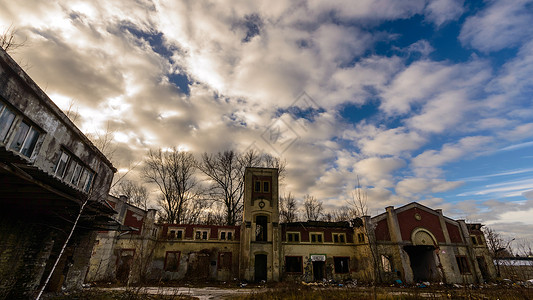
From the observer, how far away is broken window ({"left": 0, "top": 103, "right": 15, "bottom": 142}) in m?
7.75

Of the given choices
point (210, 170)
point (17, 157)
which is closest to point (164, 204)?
point (210, 170)

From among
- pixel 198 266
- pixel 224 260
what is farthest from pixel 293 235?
pixel 198 266

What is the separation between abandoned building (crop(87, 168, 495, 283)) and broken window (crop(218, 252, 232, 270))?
0.10m

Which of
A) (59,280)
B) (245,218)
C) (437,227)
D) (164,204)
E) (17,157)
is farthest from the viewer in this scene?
(164,204)

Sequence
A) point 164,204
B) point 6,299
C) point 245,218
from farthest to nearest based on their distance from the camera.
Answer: point 164,204
point 245,218
point 6,299

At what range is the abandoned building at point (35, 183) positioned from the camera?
23.9ft

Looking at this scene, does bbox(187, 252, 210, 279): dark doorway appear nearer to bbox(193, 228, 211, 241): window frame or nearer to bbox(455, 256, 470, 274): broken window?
bbox(193, 228, 211, 241): window frame

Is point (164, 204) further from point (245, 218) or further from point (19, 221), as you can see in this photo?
point (19, 221)

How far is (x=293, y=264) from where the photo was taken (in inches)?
1046

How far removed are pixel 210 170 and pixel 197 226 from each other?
1064 centimetres

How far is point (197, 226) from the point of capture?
27.1 meters

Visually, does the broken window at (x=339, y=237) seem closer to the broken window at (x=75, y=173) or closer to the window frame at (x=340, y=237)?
the window frame at (x=340, y=237)

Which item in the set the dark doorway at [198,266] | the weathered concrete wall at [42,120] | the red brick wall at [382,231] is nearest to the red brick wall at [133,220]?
the dark doorway at [198,266]

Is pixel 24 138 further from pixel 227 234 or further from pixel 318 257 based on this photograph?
pixel 318 257
